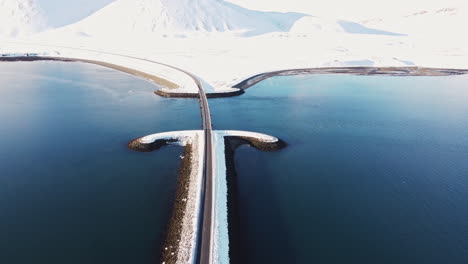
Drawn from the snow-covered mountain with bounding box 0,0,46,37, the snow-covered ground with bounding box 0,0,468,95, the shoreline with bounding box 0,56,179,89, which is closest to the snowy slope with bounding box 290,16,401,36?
the snow-covered ground with bounding box 0,0,468,95

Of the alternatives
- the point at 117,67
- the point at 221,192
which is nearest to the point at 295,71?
the point at 117,67

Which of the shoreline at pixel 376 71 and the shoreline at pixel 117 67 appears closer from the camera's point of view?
A: the shoreline at pixel 117 67

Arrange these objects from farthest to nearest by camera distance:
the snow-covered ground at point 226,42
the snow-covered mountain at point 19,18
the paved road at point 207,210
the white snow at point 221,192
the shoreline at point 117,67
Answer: the snow-covered mountain at point 19,18, the snow-covered ground at point 226,42, the shoreline at point 117,67, the white snow at point 221,192, the paved road at point 207,210

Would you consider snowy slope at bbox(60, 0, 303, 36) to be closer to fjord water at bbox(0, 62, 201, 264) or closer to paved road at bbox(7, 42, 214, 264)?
fjord water at bbox(0, 62, 201, 264)

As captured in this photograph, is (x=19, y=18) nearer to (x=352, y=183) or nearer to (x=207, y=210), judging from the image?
(x=207, y=210)

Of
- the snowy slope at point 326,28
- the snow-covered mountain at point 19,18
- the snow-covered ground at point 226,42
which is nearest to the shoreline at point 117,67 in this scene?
the snow-covered ground at point 226,42

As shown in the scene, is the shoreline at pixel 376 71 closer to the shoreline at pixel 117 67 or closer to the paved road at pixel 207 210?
the shoreline at pixel 117 67
